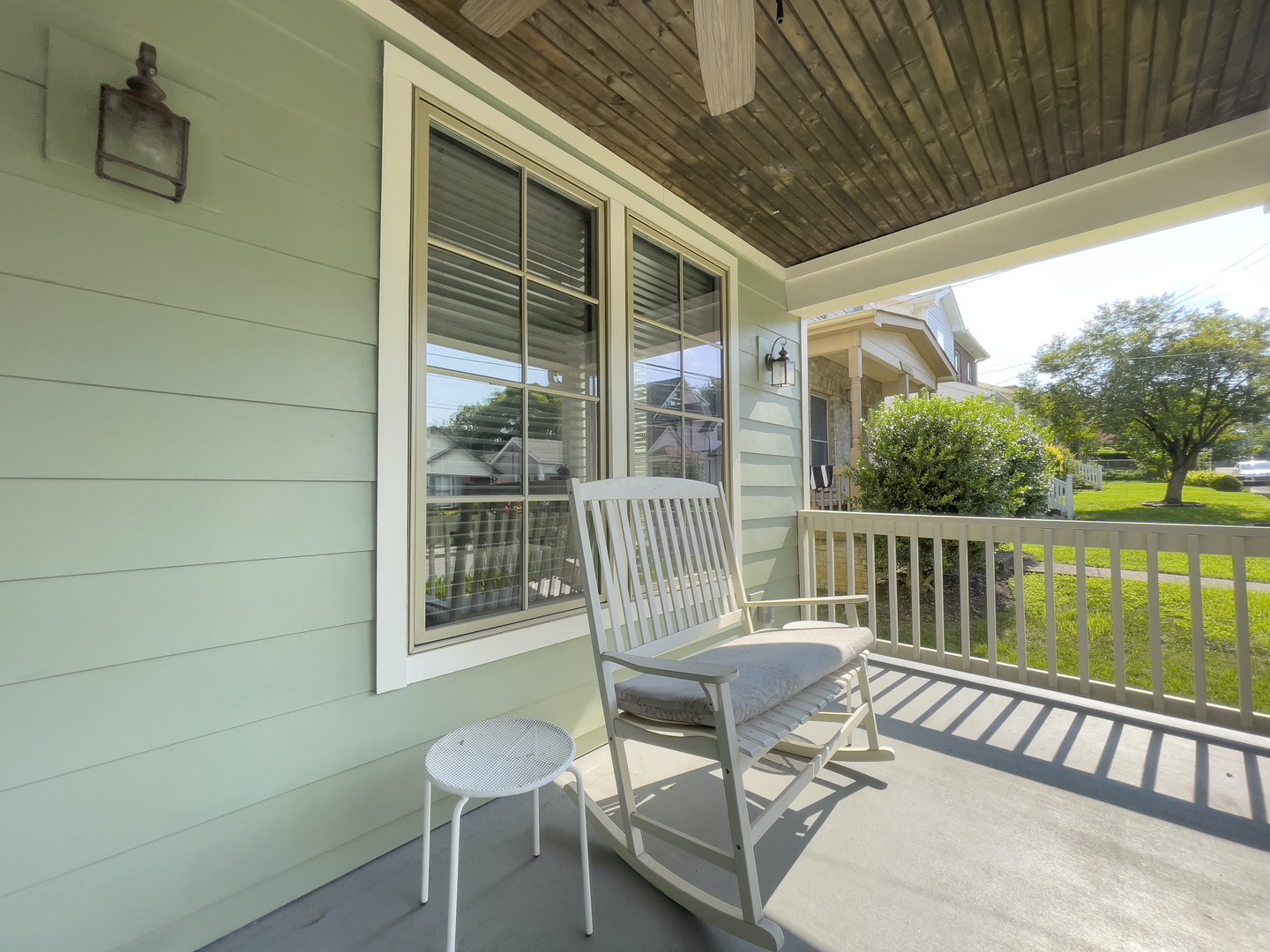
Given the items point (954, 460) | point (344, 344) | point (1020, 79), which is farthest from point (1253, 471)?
point (344, 344)

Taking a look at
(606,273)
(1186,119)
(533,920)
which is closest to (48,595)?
(533,920)

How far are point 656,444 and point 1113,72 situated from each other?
7.57 ft

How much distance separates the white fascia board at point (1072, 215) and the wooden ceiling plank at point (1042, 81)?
183mm

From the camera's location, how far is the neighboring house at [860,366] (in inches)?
251

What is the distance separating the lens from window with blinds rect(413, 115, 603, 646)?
1.77m

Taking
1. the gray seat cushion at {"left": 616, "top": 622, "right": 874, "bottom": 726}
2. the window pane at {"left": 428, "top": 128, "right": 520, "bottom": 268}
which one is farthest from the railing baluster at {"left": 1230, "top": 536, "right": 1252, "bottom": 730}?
the window pane at {"left": 428, "top": 128, "right": 520, "bottom": 268}

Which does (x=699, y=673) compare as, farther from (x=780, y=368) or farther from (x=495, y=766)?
(x=780, y=368)

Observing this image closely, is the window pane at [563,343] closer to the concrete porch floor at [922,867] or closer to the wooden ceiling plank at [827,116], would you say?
the wooden ceiling plank at [827,116]

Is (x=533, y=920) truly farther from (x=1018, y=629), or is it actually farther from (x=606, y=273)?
(x=1018, y=629)

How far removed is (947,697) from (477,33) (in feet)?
11.7

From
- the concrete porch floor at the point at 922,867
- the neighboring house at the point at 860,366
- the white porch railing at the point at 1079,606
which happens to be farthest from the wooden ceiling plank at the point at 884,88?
the neighboring house at the point at 860,366

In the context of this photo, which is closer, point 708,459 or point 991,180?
point 991,180

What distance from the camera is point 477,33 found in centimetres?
178

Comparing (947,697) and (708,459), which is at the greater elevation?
(708,459)
